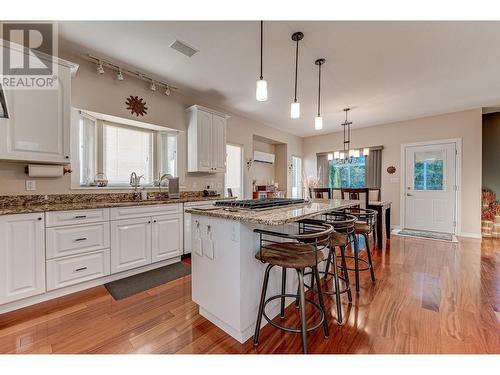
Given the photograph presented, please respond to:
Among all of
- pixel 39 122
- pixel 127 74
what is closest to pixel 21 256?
pixel 39 122

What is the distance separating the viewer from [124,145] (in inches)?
127

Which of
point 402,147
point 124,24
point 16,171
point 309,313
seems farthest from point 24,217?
point 402,147

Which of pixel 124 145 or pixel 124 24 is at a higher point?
pixel 124 24

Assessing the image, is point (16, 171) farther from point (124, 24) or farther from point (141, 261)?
point (124, 24)

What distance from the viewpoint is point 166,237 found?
293 cm

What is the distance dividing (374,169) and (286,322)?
508 cm

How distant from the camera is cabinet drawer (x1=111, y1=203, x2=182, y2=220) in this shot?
247cm

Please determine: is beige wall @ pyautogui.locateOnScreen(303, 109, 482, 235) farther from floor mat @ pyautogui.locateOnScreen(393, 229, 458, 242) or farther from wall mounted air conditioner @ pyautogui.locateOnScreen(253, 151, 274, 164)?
wall mounted air conditioner @ pyautogui.locateOnScreen(253, 151, 274, 164)

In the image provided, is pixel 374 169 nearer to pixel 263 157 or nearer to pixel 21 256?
pixel 263 157

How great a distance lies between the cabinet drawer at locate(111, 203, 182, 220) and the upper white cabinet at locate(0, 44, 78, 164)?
2.38ft

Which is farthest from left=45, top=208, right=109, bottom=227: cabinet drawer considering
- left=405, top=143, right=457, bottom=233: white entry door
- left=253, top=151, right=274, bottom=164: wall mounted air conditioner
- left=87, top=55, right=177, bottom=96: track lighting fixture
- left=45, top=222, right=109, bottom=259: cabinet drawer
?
left=405, top=143, right=457, bottom=233: white entry door

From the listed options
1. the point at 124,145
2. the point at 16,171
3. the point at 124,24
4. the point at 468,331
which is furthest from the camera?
the point at 124,145

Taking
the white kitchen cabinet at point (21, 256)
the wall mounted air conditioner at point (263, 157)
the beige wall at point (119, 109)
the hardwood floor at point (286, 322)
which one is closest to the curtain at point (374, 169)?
the wall mounted air conditioner at point (263, 157)
